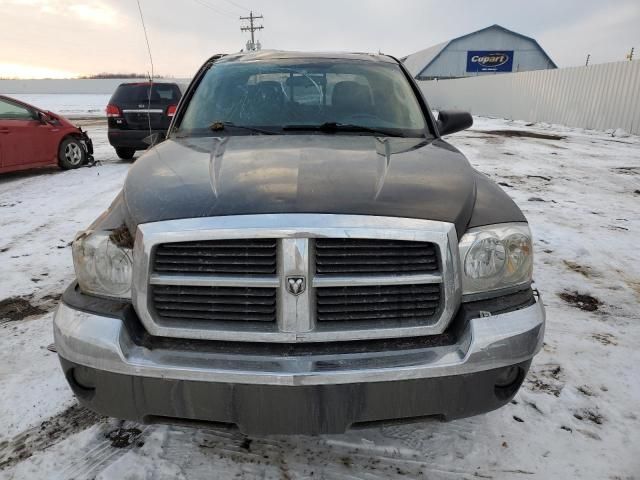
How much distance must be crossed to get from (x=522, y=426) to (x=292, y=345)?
125 centimetres

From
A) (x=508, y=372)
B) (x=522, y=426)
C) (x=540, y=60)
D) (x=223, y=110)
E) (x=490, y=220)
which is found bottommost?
(x=522, y=426)

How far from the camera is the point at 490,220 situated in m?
1.82

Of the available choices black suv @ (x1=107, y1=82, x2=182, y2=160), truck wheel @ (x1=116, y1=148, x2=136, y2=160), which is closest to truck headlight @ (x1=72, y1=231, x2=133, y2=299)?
black suv @ (x1=107, y1=82, x2=182, y2=160)

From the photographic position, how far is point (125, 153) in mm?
9953

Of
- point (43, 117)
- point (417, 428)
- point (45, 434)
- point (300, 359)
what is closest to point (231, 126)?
point (300, 359)

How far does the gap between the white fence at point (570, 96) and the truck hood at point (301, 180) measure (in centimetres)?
1653

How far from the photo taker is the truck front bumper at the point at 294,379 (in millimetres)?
1542

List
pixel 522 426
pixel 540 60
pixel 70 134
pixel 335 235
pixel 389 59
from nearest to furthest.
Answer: pixel 335 235
pixel 522 426
pixel 389 59
pixel 70 134
pixel 540 60

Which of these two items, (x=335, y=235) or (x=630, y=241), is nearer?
(x=335, y=235)

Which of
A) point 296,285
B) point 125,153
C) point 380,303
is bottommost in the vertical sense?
point 125,153

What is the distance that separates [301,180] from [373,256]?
448 millimetres

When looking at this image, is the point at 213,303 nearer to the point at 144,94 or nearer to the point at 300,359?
the point at 300,359

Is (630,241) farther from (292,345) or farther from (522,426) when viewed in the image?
(292,345)

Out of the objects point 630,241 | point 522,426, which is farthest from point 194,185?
point 630,241
